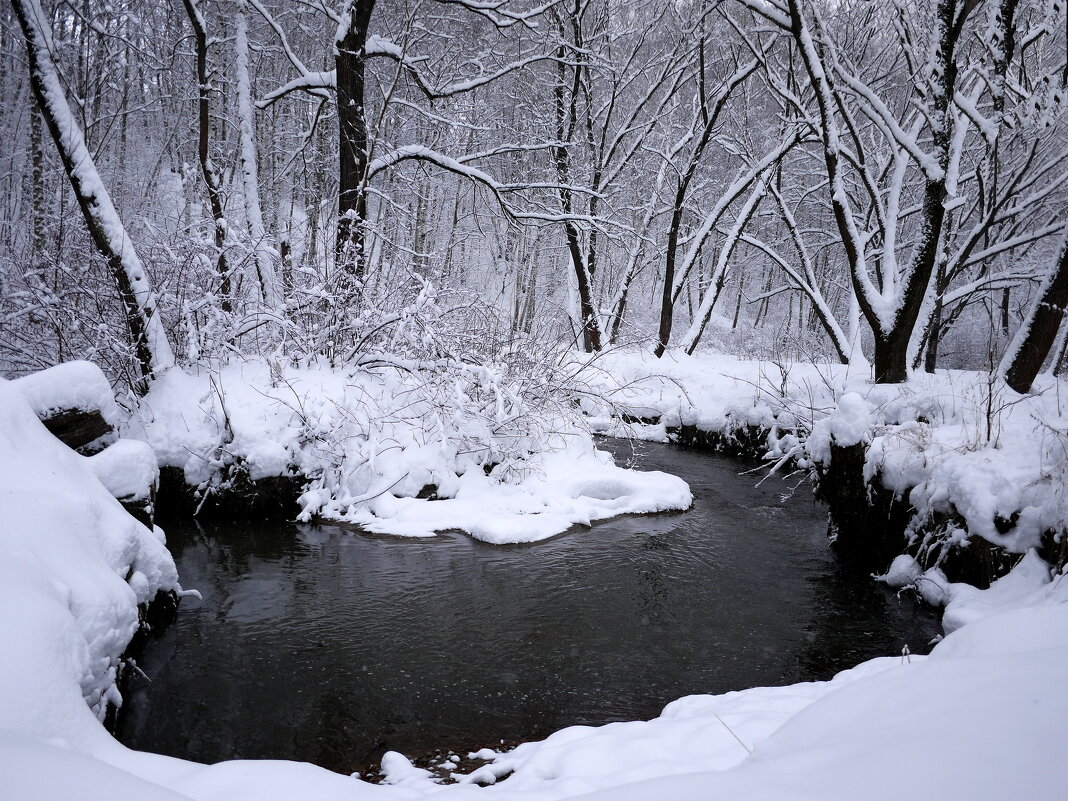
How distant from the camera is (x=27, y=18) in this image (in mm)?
5723

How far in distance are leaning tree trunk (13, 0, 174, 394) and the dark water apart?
217 cm

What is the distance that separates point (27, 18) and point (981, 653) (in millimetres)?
8758

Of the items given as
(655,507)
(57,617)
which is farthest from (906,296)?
(57,617)

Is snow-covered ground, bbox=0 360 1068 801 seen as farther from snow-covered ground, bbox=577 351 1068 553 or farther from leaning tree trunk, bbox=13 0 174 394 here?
leaning tree trunk, bbox=13 0 174 394

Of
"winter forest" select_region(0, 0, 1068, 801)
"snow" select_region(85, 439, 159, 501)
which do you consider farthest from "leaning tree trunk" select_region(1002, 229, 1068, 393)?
"snow" select_region(85, 439, 159, 501)

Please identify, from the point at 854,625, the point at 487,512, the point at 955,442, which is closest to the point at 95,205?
the point at 487,512

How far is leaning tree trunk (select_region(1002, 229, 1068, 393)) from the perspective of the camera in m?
7.48

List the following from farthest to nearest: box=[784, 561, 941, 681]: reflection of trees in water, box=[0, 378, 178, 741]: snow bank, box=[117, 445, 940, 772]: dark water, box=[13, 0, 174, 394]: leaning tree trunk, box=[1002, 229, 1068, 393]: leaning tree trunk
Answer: box=[1002, 229, 1068, 393]: leaning tree trunk < box=[13, 0, 174, 394]: leaning tree trunk < box=[784, 561, 941, 681]: reflection of trees in water < box=[117, 445, 940, 772]: dark water < box=[0, 378, 178, 741]: snow bank

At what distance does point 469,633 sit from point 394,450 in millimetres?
3371

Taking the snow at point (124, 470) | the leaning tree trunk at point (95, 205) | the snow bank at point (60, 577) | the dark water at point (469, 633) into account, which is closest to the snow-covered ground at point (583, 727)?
the snow bank at point (60, 577)

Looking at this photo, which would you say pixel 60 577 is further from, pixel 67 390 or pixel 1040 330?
pixel 1040 330

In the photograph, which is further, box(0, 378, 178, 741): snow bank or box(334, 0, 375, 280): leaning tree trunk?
box(334, 0, 375, 280): leaning tree trunk

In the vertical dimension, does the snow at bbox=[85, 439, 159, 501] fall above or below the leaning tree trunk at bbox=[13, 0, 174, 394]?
below

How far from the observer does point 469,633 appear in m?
4.67
